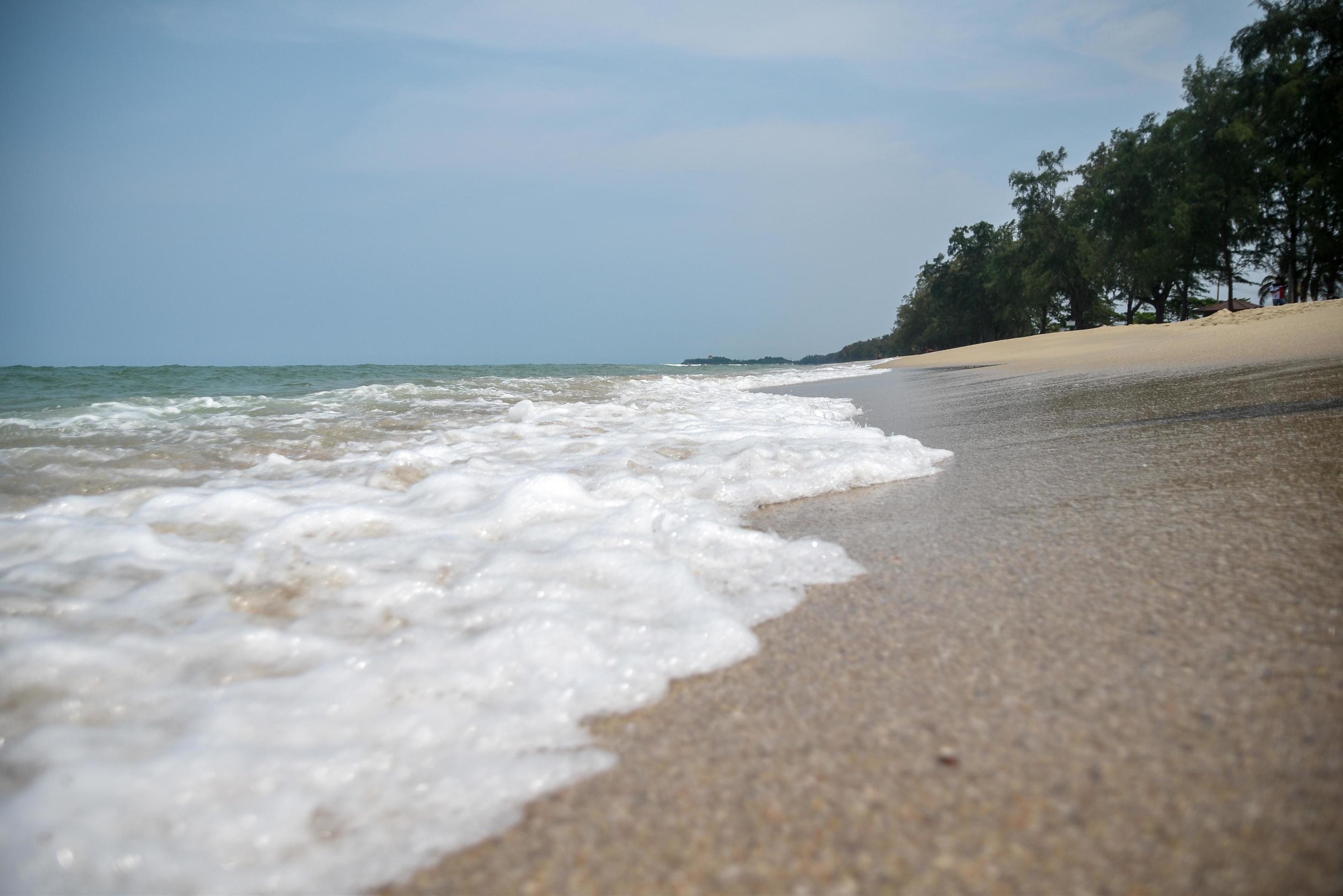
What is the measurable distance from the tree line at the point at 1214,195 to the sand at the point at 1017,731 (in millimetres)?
24733

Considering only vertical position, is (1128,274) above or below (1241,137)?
below

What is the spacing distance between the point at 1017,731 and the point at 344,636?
134 centimetres

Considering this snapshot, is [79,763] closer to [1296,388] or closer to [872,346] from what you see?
[1296,388]

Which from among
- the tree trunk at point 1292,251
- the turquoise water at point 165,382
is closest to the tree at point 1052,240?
the tree trunk at point 1292,251

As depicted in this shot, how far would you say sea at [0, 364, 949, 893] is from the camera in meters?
0.92

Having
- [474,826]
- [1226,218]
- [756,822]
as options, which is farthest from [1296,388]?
[1226,218]

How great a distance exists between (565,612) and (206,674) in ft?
2.37

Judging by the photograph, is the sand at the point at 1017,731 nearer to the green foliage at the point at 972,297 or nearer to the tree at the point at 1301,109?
the tree at the point at 1301,109

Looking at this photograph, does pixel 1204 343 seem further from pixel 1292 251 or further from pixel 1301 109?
pixel 1292 251

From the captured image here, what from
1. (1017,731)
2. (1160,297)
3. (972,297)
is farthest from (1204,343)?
(972,297)

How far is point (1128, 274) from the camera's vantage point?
27.0m

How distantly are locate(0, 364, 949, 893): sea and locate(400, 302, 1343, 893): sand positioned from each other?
0.12m

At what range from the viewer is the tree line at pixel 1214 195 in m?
18.3

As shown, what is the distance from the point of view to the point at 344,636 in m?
1.45
